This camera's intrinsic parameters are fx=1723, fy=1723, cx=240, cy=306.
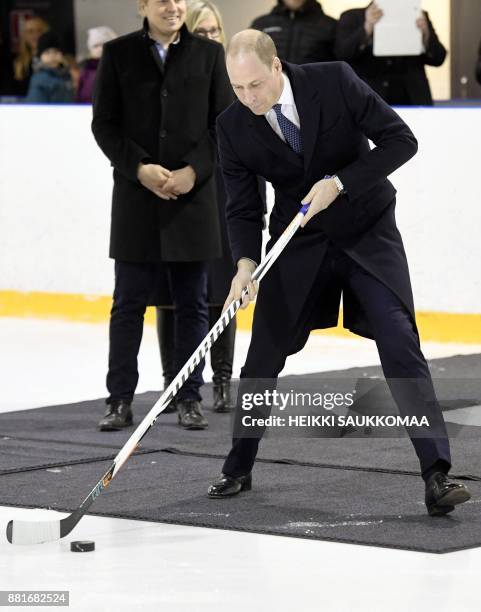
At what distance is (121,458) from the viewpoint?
390cm

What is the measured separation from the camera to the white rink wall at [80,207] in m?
7.32

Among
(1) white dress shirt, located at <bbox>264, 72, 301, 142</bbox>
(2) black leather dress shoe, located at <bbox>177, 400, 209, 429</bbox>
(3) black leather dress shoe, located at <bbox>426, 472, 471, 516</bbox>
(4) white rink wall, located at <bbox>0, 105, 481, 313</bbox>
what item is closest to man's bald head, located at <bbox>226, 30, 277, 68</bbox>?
(1) white dress shirt, located at <bbox>264, 72, 301, 142</bbox>

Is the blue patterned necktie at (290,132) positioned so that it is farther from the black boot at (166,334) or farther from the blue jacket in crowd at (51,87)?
the blue jacket in crowd at (51,87)

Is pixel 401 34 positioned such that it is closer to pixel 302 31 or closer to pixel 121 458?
pixel 302 31

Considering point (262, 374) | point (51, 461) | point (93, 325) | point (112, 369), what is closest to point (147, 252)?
point (112, 369)

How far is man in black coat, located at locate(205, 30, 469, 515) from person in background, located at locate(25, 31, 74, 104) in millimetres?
4602

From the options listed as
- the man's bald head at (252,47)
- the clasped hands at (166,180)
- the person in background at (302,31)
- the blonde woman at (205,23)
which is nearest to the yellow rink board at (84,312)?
the person in background at (302,31)

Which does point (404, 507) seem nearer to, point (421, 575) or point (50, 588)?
point (421, 575)

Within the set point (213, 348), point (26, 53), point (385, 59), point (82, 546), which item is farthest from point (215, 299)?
point (26, 53)

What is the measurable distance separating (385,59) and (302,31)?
1.31ft

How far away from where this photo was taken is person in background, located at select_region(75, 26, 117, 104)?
336 inches

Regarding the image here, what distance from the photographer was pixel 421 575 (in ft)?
11.2

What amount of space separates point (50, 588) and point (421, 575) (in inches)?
29.0

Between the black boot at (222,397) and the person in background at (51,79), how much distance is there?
3.27 metres
